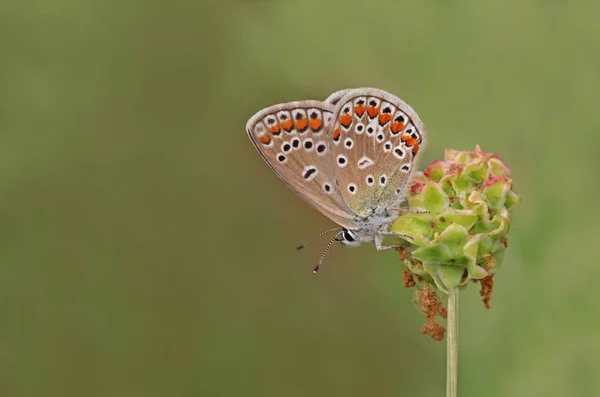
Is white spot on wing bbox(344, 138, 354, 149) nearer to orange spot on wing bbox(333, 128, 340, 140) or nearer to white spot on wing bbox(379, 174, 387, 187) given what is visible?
orange spot on wing bbox(333, 128, 340, 140)

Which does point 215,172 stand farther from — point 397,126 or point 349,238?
point 397,126

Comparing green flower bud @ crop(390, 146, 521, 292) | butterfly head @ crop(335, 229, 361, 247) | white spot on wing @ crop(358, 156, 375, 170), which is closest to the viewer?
green flower bud @ crop(390, 146, 521, 292)

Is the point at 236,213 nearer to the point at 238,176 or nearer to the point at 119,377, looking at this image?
the point at 238,176

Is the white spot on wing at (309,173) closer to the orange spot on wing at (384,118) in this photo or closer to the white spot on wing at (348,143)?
the white spot on wing at (348,143)

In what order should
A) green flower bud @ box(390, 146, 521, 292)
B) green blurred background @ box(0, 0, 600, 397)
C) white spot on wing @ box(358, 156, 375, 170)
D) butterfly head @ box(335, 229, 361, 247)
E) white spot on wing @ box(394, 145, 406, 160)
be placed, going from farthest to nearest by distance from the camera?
green blurred background @ box(0, 0, 600, 397) < butterfly head @ box(335, 229, 361, 247) < white spot on wing @ box(358, 156, 375, 170) < white spot on wing @ box(394, 145, 406, 160) < green flower bud @ box(390, 146, 521, 292)

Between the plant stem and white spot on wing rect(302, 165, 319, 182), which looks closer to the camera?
the plant stem

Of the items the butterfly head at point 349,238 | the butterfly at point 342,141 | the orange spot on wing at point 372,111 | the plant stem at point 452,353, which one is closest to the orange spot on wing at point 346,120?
the butterfly at point 342,141

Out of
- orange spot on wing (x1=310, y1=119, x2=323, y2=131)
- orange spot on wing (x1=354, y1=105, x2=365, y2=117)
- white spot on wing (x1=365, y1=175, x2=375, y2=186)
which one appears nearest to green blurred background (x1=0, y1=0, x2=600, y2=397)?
white spot on wing (x1=365, y1=175, x2=375, y2=186)

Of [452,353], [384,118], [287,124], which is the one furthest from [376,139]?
[452,353]
